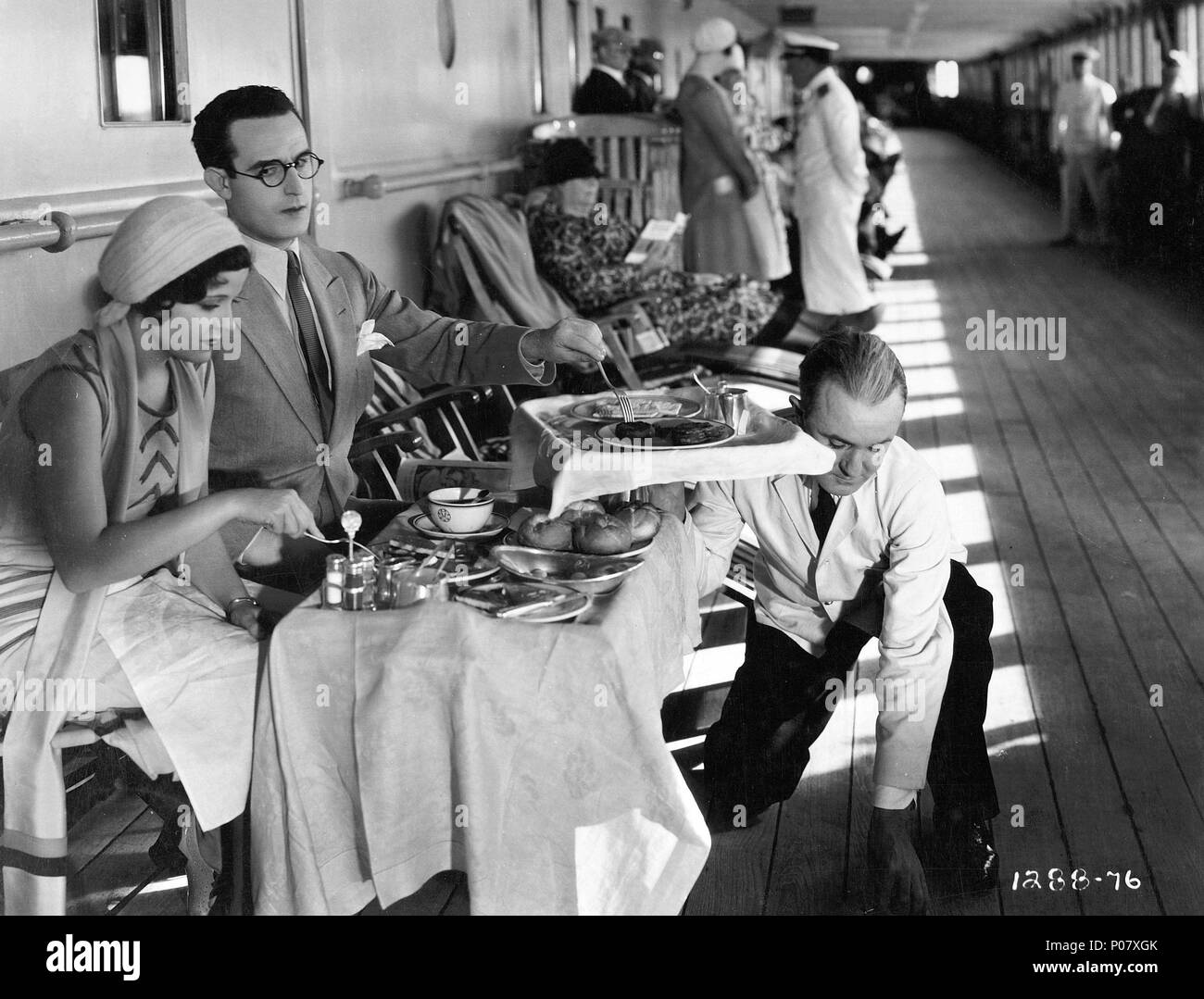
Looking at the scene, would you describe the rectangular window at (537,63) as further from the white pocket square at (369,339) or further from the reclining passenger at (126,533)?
the reclining passenger at (126,533)

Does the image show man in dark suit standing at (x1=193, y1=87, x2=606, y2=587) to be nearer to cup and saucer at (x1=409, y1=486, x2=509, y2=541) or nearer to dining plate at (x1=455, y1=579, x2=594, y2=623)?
cup and saucer at (x1=409, y1=486, x2=509, y2=541)

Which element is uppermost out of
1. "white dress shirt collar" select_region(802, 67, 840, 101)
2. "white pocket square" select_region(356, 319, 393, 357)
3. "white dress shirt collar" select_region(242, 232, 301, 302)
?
"white dress shirt collar" select_region(802, 67, 840, 101)

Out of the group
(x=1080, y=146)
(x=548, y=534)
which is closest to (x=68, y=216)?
(x=548, y=534)

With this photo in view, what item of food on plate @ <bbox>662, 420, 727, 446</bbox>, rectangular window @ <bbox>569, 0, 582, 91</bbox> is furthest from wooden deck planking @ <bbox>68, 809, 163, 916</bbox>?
rectangular window @ <bbox>569, 0, 582, 91</bbox>

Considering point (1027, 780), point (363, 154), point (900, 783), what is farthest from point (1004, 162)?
point (900, 783)

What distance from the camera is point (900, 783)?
2041 millimetres

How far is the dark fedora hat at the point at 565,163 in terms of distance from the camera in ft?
15.8

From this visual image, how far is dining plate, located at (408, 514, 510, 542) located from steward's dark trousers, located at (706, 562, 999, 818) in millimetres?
579

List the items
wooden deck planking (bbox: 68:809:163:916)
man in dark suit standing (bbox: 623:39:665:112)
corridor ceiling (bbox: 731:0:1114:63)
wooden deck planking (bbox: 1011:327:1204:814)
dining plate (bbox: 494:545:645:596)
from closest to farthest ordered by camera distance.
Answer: dining plate (bbox: 494:545:645:596) < wooden deck planking (bbox: 68:809:163:916) < wooden deck planking (bbox: 1011:327:1204:814) < corridor ceiling (bbox: 731:0:1114:63) < man in dark suit standing (bbox: 623:39:665:112)

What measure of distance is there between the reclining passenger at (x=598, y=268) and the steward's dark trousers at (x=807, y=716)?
246 cm

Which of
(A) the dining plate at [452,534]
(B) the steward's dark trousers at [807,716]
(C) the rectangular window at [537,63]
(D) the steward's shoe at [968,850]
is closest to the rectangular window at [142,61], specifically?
(A) the dining plate at [452,534]

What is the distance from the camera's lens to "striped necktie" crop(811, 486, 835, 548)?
2109mm

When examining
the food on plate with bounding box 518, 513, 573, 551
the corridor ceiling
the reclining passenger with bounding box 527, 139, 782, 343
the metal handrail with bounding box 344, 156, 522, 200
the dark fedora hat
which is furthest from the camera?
the corridor ceiling

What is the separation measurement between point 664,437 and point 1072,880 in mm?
1020
